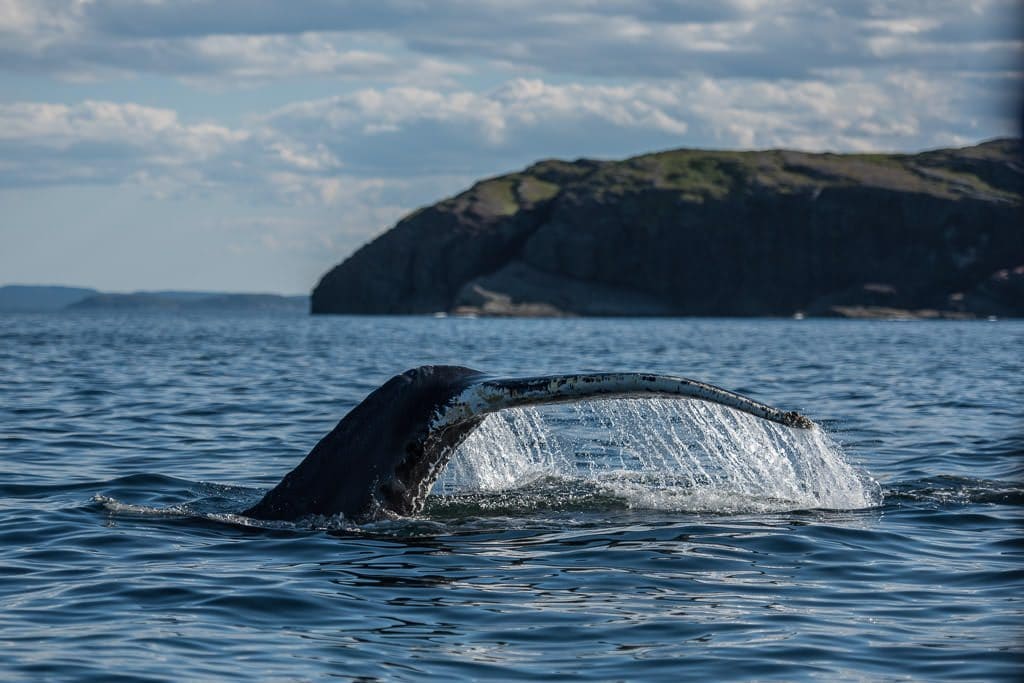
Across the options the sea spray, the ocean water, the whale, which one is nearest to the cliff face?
the sea spray

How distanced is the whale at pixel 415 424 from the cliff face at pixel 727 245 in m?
127

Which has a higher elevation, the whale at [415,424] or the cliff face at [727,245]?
the cliff face at [727,245]

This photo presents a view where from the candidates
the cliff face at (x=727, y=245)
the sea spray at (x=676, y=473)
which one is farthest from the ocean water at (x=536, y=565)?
the cliff face at (x=727, y=245)

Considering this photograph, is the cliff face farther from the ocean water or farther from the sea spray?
the ocean water

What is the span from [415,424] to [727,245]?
142 meters

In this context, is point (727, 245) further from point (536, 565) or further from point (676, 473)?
point (536, 565)

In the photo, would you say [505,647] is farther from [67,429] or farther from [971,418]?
[971,418]

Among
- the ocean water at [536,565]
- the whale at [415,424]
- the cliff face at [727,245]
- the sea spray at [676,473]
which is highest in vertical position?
the cliff face at [727,245]

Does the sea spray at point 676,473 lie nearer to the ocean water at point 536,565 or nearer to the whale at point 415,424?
the ocean water at point 536,565

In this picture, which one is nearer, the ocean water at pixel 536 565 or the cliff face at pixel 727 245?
the ocean water at pixel 536 565

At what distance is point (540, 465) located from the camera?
13.0 metres

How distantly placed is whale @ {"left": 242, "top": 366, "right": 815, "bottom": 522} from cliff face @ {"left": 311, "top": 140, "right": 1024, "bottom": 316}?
12709 centimetres

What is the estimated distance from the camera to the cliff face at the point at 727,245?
13762 cm

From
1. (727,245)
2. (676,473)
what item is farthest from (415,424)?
(727,245)
